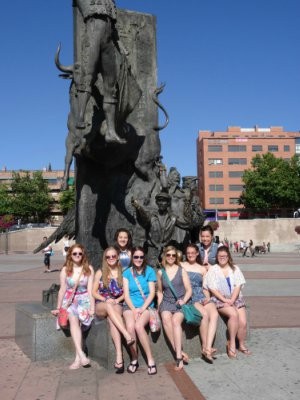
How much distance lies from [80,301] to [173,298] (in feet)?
3.81

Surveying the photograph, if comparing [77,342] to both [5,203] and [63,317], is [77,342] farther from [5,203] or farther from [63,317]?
[5,203]

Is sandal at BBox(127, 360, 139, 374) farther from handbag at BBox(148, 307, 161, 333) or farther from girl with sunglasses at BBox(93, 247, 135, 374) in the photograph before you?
handbag at BBox(148, 307, 161, 333)

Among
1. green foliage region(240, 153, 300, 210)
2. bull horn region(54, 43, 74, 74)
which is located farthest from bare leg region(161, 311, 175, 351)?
green foliage region(240, 153, 300, 210)

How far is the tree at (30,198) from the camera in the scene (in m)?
74.2

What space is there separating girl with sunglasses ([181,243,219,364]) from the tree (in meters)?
69.9

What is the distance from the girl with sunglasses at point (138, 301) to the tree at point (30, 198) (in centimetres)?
7016

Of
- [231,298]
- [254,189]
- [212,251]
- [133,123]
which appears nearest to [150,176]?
[133,123]

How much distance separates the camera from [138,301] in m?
5.87

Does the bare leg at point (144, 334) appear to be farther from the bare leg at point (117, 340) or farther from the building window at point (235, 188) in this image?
the building window at point (235, 188)

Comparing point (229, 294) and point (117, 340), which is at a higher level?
point (229, 294)

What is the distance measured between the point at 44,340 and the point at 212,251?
2.60 metres

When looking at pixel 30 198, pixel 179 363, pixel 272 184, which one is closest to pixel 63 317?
pixel 179 363

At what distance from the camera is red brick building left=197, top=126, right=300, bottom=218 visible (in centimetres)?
8494

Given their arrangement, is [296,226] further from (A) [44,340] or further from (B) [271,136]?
(A) [44,340]
